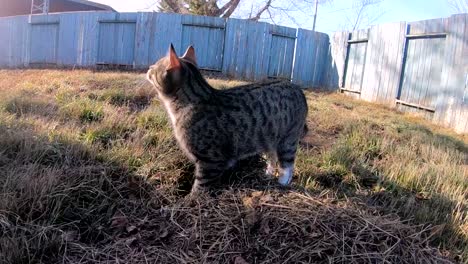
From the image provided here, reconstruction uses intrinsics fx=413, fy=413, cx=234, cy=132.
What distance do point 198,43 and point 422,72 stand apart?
20.0 ft

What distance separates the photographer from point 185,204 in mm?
2758

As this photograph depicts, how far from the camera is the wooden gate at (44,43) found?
1350 centimetres

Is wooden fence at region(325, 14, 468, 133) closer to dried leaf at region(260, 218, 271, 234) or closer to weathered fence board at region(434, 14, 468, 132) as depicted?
weathered fence board at region(434, 14, 468, 132)

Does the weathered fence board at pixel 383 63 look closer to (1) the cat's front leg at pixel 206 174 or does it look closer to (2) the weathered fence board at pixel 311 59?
(2) the weathered fence board at pixel 311 59

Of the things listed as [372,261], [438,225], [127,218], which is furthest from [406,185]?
[127,218]

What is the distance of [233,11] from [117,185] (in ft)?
58.0

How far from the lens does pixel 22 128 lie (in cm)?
347

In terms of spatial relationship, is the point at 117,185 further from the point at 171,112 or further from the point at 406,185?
the point at 406,185

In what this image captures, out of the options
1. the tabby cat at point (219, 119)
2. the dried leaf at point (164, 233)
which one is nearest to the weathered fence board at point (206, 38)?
the tabby cat at point (219, 119)

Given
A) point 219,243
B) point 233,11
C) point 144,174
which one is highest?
point 233,11

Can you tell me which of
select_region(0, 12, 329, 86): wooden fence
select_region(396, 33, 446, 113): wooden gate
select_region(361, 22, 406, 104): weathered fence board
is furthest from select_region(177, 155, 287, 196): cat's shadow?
select_region(0, 12, 329, 86): wooden fence

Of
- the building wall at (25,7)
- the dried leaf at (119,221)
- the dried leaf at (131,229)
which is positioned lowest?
the dried leaf at (131,229)

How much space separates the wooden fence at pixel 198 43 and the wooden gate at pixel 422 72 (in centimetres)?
370

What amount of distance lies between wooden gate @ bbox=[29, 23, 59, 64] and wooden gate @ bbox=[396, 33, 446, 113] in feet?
34.7
